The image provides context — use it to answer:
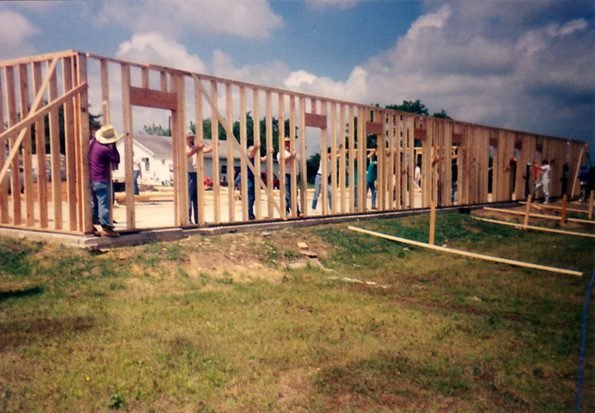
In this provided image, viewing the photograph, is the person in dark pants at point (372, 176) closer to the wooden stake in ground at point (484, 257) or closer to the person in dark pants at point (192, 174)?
the wooden stake in ground at point (484, 257)

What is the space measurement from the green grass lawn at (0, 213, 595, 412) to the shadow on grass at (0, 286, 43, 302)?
22 millimetres

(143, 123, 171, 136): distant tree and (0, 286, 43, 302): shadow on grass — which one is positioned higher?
(143, 123, 171, 136): distant tree

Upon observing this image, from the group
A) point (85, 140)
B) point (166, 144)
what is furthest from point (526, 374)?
point (166, 144)

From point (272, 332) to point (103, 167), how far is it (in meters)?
4.61

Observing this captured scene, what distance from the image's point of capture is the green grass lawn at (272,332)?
11.7ft

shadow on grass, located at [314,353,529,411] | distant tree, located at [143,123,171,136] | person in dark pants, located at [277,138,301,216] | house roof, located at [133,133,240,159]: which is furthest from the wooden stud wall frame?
distant tree, located at [143,123,171,136]

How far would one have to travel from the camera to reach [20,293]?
5.72 metres

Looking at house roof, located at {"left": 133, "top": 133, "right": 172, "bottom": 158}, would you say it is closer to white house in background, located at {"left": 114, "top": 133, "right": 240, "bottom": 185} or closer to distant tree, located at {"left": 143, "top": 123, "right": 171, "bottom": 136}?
white house in background, located at {"left": 114, "top": 133, "right": 240, "bottom": 185}

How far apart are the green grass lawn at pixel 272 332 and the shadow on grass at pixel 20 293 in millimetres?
22

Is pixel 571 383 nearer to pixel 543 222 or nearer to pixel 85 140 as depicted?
pixel 85 140

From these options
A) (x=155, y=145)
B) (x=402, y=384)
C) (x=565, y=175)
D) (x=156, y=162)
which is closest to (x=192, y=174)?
(x=402, y=384)

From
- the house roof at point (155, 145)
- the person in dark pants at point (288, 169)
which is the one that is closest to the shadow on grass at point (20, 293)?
the person in dark pants at point (288, 169)

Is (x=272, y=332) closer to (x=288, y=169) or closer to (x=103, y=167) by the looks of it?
(x=103, y=167)

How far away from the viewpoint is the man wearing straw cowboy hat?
7.75 meters
